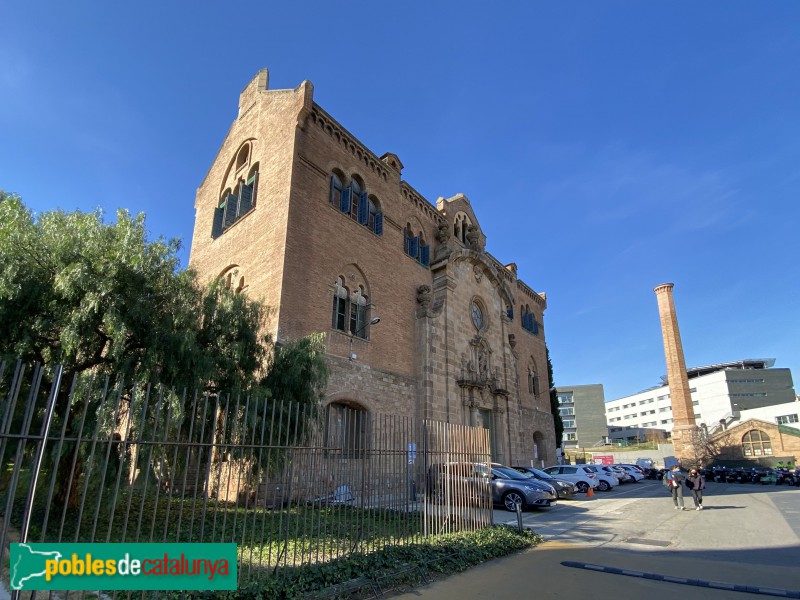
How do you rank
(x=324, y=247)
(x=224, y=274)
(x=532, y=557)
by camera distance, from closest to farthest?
(x=532, y=557) → (x=324, y=247) → (x=224, y=274)

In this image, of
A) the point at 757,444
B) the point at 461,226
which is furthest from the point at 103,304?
the point at 757,444

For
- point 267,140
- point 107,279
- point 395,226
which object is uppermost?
point 267,140

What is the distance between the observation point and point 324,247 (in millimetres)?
17094

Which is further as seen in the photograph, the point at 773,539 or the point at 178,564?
the point at 773,539

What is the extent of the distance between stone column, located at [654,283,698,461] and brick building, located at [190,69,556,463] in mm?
30129

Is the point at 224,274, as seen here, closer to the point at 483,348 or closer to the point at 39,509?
the point at 39,509

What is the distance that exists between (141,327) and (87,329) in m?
0.97

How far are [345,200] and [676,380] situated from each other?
44889mm

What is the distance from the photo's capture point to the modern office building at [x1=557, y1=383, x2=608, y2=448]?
88.0 m

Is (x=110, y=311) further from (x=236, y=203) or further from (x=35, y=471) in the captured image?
(x=236, y=203)

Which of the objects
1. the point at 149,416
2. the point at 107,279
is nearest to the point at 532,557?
the point at 149,416

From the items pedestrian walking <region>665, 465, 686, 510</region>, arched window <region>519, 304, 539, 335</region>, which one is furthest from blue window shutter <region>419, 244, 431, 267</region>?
arched window <region>519, 304, 539, 335</region>

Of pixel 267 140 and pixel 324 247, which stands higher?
pixel 267 140

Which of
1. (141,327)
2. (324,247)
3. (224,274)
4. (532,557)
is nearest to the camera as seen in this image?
(532,557)
